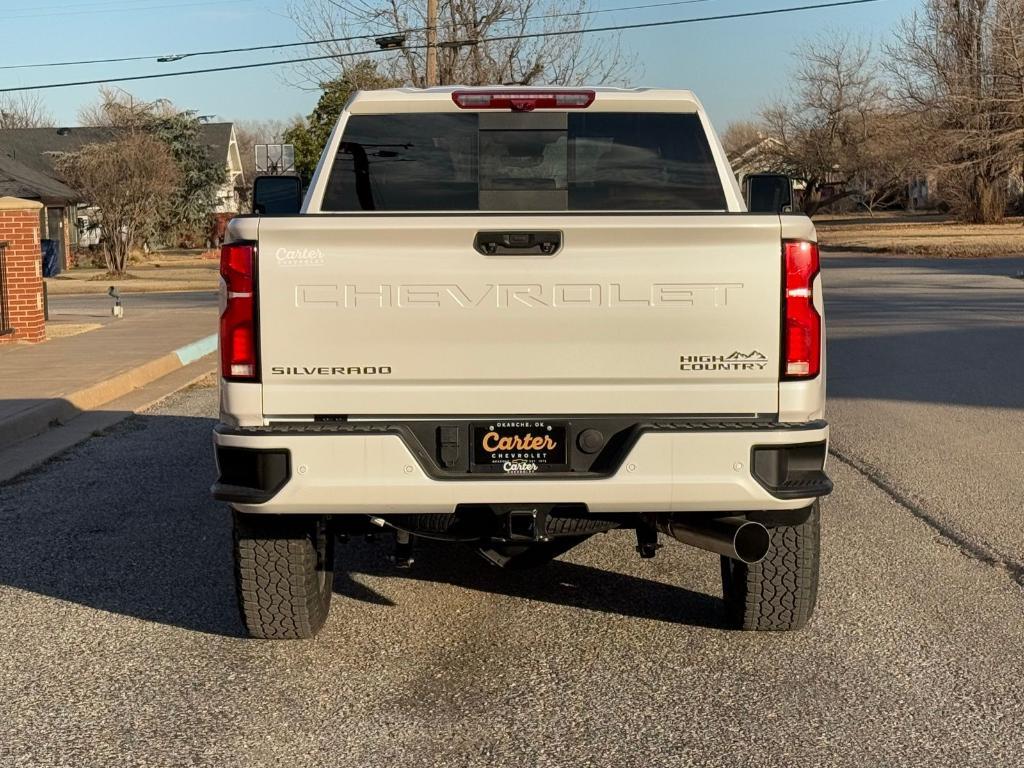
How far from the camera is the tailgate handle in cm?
463

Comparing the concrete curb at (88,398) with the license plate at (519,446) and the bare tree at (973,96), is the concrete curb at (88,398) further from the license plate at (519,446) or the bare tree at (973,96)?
the bare tree at (973,96)

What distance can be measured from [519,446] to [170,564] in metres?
2.70

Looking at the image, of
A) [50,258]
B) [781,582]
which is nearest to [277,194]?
[781,582]

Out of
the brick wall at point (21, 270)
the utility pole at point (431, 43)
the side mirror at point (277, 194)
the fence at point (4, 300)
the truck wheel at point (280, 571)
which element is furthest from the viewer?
the utility pole at point (431, 43)

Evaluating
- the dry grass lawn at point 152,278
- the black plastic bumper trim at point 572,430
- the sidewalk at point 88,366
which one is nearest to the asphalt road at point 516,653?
the black plastic bumper trim at point 572,430

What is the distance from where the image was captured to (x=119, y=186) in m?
40.1

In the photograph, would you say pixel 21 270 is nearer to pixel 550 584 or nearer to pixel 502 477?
pixel 550 584

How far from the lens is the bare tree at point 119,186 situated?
3978 cm

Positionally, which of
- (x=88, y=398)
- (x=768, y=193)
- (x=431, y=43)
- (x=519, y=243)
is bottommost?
(x=88, y=398)

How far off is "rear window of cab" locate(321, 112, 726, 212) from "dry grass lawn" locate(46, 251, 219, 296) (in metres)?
26.1

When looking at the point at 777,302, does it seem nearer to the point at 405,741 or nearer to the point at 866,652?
the point at 866,652

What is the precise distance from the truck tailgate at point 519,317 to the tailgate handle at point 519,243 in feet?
0.06

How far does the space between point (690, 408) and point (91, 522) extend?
4349 mm

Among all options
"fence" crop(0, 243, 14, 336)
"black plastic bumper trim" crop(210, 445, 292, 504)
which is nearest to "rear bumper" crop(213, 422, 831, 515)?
"black plastic bumper trim" crop(210, 445, 292, 504)
